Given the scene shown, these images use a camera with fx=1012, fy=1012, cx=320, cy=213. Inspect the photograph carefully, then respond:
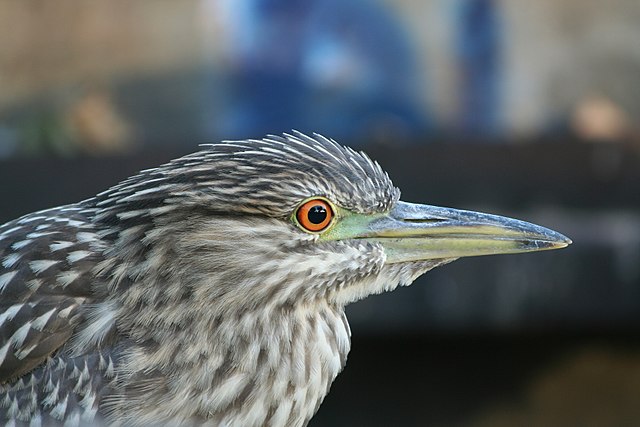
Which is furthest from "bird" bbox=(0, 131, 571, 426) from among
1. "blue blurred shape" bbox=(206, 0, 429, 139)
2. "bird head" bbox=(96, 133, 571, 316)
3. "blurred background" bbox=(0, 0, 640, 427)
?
"blue blurred shape" bbox=(206, 0, 429, 139)

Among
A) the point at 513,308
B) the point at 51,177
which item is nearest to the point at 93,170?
the point at 51,177

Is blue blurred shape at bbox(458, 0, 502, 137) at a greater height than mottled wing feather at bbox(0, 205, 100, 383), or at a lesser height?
greater

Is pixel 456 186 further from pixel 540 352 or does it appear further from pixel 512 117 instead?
pixel 512 117

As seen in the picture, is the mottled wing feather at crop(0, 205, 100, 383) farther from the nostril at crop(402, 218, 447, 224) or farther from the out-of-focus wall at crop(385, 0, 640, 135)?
the out-of-focus wall at crop(385, 0, 640, 135)

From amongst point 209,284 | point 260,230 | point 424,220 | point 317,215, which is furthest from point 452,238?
point 209,284

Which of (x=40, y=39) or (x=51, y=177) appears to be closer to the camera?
(x=51, y=177)

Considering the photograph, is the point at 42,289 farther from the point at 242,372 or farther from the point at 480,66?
the point at 480,66
